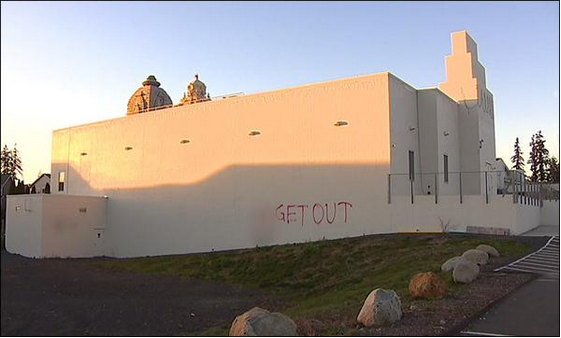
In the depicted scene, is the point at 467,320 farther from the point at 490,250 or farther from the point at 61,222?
the point at 61,222

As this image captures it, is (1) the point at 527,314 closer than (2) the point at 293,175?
Yes

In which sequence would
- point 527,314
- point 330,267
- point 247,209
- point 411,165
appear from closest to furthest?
1. point 527,314
2. point 330,267
3. point 411,165
4. point 247,209

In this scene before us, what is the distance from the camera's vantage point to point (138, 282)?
18656mm

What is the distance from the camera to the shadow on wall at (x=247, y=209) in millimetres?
22438

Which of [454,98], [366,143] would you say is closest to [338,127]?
[366,143]

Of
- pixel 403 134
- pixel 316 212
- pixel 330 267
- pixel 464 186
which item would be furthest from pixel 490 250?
pixel 464 186

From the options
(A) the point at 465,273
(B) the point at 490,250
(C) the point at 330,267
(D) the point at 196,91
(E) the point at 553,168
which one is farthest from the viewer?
(E) the point at 553,168

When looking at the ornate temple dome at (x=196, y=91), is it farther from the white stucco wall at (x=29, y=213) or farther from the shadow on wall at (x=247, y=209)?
the white stucco wall at (x=29, y=213)

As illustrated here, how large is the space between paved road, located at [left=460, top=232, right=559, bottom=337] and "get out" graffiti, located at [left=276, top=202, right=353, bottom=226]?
11.4 m

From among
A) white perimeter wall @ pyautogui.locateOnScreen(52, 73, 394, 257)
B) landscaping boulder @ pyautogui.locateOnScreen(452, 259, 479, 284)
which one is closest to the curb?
landscaping boulder @ pyautogui.locateOnScreen(452, 259, 479, 284)

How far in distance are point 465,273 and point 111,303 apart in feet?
27.8

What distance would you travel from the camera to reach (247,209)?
25.5 m

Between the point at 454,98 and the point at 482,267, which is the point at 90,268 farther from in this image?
the point at 454,98

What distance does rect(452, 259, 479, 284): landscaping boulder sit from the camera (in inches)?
419
